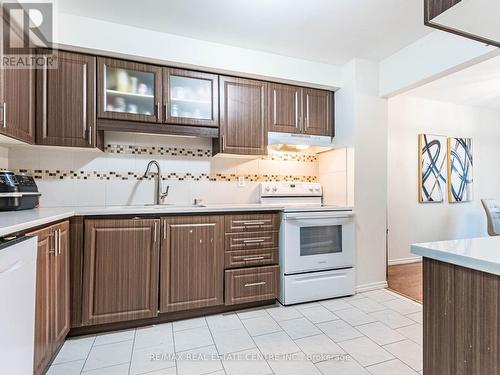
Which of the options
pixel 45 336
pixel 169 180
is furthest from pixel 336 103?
pixel 45 336

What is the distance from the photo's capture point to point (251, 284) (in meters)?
2.44

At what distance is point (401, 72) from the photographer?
2.71 meters

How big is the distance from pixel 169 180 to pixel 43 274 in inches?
56.5

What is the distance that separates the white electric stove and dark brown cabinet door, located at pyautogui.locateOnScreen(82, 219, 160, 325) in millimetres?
1140

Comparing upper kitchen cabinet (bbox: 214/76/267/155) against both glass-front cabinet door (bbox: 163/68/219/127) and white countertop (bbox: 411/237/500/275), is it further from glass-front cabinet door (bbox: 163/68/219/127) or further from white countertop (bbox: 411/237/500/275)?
white countertop (bbox: 411/237/500/275)

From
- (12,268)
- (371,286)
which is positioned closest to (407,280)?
(371,286)

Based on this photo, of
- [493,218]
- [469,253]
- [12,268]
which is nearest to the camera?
[469,253]

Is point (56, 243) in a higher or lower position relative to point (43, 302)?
higher

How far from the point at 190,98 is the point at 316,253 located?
1.90 metres

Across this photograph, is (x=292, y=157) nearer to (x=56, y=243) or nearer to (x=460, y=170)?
(x=56, y=243)

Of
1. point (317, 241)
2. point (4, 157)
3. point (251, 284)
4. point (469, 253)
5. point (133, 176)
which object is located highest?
point (4, 157)

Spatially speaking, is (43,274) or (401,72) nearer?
(43,274)

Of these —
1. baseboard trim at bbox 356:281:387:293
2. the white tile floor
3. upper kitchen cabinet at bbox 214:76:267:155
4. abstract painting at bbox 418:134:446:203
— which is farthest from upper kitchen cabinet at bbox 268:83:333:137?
abstract painting at bbox 418:134:446:203

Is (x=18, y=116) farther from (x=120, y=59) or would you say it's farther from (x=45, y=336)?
(x=45, y=336)
